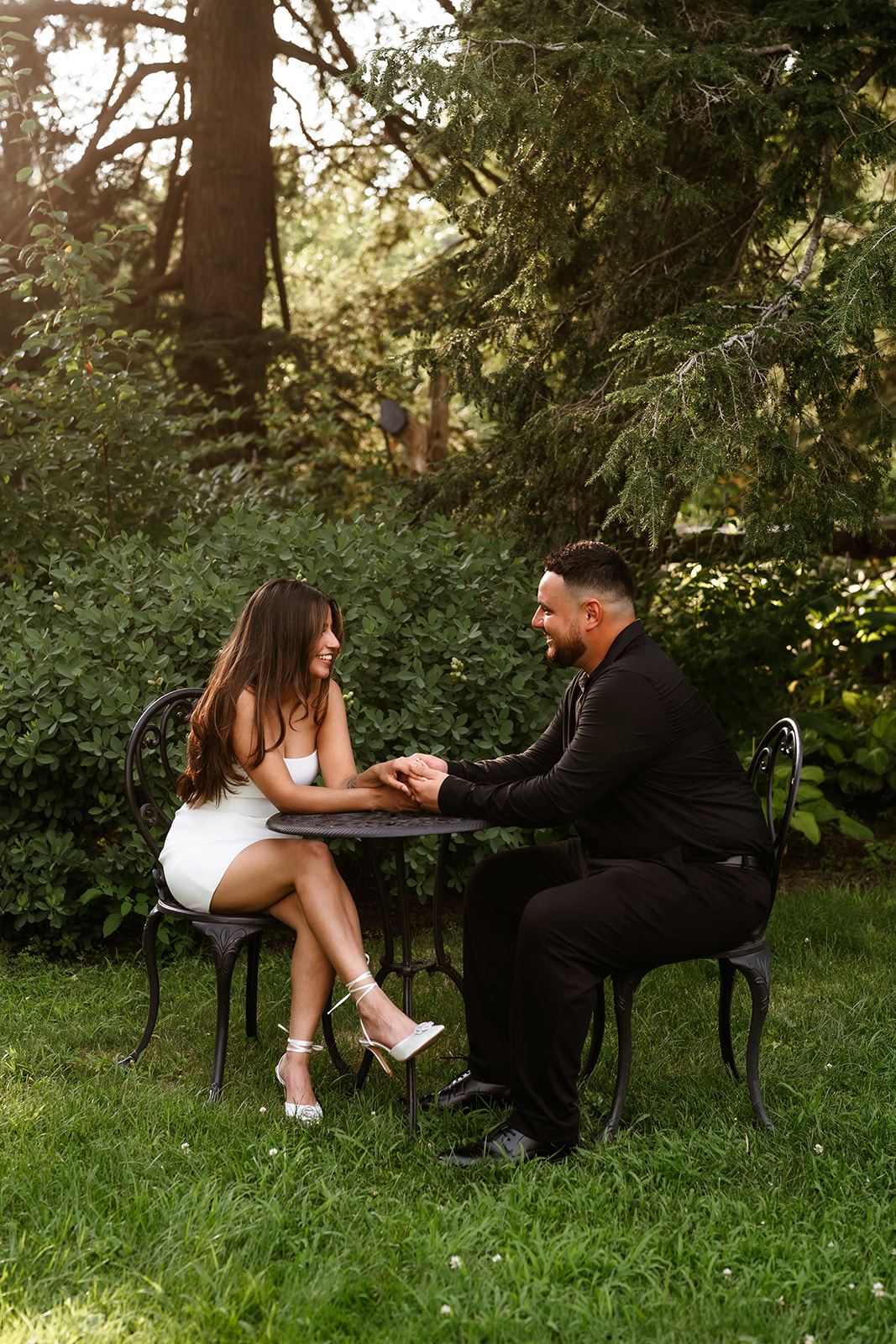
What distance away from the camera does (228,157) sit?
8883 mm

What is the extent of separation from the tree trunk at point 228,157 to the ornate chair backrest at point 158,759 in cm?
536

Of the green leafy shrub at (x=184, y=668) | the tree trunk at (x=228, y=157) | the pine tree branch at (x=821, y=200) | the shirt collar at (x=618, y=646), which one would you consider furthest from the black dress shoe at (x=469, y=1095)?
the tree trunk at (x=228, y=157)

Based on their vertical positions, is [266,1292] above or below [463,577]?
below

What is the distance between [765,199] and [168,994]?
12.9ft

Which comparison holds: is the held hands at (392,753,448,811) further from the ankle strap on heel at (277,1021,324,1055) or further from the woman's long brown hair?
the ankle strap on heel at (277,1021,324,1055)

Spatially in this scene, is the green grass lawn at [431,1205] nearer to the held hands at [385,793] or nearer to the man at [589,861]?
the man at [589,861]

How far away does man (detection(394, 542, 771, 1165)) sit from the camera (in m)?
2.67

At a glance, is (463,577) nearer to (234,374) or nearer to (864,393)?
(864,393)

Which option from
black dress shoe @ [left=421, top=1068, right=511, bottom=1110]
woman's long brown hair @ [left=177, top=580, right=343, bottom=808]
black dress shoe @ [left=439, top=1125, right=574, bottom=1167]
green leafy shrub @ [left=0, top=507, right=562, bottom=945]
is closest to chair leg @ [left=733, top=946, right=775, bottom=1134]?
black dress shoe @ [left=439, top=1125, right=574, bottom=1167]

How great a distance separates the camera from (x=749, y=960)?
9.43 feet

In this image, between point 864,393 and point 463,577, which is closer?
point 864,393

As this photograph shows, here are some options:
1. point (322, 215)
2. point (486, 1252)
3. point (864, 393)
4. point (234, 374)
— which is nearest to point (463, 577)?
point (864, 393)

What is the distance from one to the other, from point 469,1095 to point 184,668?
83.7 inches

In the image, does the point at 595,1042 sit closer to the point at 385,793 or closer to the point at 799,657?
the point at 385,793
